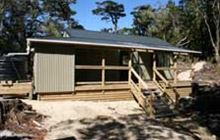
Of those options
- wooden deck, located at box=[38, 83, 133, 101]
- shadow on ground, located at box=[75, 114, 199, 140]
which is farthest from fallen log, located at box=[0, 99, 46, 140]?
wooden deck, located at box=[38, 83, 133, 101]

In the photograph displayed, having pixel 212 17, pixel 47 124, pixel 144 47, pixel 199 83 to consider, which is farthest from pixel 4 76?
pixel 212 17

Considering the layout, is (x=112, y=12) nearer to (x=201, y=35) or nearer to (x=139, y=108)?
(x=201, y=35)

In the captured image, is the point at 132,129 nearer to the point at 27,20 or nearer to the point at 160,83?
the point at 160,83

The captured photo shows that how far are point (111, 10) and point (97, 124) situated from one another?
55193 millimetres

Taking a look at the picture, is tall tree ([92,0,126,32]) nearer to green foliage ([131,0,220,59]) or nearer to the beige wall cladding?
green foliage ([131,0,220,59])

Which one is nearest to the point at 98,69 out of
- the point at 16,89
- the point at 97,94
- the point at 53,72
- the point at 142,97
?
the point at 97,94

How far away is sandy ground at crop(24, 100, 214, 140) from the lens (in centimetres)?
1355

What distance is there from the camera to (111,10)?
2717 inches

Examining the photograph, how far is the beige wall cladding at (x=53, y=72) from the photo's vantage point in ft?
62.7

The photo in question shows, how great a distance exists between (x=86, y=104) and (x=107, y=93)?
8.48 ft

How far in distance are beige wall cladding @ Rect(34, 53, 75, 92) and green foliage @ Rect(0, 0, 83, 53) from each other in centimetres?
2282

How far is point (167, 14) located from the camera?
49.3 meters

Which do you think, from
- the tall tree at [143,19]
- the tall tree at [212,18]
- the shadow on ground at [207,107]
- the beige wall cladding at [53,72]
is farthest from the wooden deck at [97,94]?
the tall tree at [143,19]

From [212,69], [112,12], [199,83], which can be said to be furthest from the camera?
[112,12]
